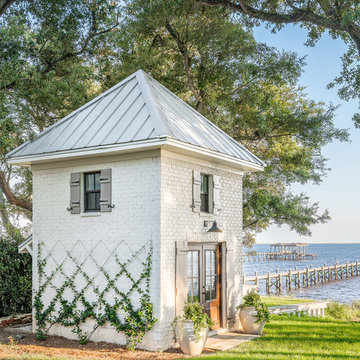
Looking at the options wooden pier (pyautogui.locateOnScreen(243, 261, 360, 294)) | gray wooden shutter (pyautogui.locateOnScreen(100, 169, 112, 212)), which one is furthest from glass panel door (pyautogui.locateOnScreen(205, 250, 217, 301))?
wooden pier (pyautogui.locateOnScreen(243, 261, 360, 294))

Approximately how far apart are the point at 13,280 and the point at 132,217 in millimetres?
6294

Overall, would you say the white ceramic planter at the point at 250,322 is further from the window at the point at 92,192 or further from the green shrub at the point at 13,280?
the green shrub at the point at 13,280

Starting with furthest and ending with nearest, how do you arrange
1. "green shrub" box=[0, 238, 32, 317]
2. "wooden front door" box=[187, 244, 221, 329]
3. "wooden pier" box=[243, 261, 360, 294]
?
"wooden pier" box=[243, 261, 360, 294]
"green shrub" box=[0, 238, 32, 317]
"wooden front door" box=[187, 244, 221, 329]

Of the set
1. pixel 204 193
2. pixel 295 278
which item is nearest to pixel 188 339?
pixel 204 193

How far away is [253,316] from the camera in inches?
496

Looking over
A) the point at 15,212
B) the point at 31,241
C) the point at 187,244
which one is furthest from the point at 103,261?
the point at 15,212

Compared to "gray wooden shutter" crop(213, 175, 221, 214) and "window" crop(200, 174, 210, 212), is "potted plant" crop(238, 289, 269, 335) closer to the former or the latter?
"gray wooden shutter" crop(213, 175, 221, 214)

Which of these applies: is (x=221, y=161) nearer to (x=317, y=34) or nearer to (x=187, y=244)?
(x=187, y=244)

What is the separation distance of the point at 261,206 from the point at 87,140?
11.2m

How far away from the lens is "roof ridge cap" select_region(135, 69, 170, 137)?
10.4 m

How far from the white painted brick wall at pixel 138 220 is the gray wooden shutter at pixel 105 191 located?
0.13 metres

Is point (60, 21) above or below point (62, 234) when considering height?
above

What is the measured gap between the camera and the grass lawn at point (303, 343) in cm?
1003

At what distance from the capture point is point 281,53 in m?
20.0
